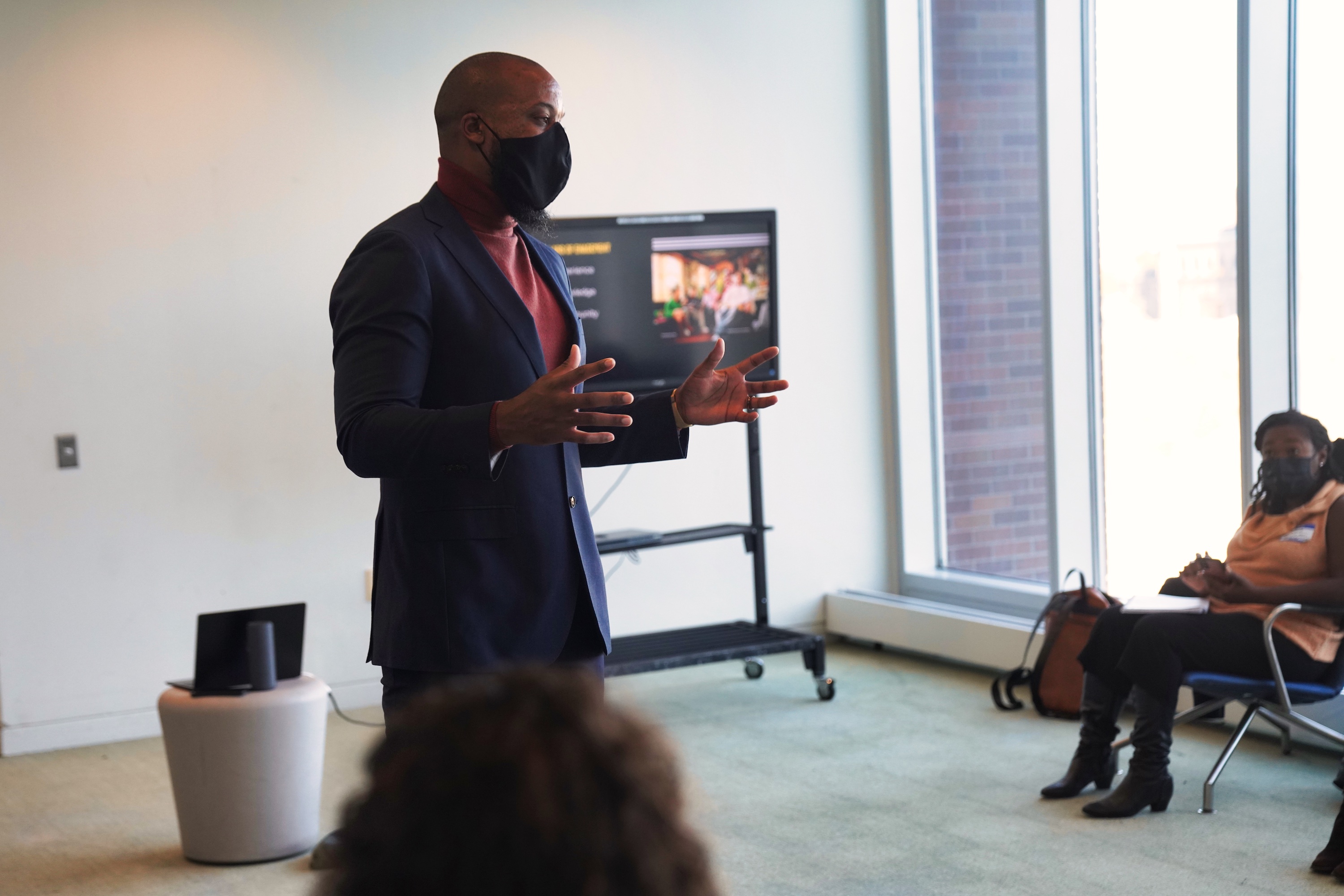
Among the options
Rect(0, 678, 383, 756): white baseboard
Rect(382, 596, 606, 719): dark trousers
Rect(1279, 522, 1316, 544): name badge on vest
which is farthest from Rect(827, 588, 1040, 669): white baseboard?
Rect(382, 596, 606, 719): dark trousers

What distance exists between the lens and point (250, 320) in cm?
496

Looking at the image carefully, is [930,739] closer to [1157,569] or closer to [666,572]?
[1157,569]

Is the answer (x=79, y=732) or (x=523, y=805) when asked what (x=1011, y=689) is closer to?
(x=79, y=732)

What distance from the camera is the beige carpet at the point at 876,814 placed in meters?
3.14

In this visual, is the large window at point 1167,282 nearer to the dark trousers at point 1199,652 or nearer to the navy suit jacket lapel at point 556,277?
the dark trousers at point 1199,652

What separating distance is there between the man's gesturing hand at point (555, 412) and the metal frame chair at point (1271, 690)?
2.54m

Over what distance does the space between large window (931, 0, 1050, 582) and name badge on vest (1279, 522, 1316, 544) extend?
5.80ft

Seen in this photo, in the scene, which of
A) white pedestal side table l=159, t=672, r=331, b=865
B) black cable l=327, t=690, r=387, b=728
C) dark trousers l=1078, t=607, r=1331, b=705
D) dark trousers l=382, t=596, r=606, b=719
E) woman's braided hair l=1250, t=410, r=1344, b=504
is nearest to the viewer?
dark trousers l=382, t=596, r=606, b=719

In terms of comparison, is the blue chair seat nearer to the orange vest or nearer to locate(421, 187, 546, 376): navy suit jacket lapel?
the orange vest

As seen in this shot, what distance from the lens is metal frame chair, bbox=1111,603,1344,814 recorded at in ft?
11.2

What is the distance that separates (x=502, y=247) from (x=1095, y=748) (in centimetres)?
263

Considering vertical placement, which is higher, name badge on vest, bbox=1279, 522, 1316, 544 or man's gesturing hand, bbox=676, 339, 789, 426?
man's gesturing hand, bbox=676, 339, 789, 426

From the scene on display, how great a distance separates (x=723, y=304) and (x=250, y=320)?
187 cm

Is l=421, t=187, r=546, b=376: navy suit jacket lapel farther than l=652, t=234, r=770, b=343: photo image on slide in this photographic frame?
No
